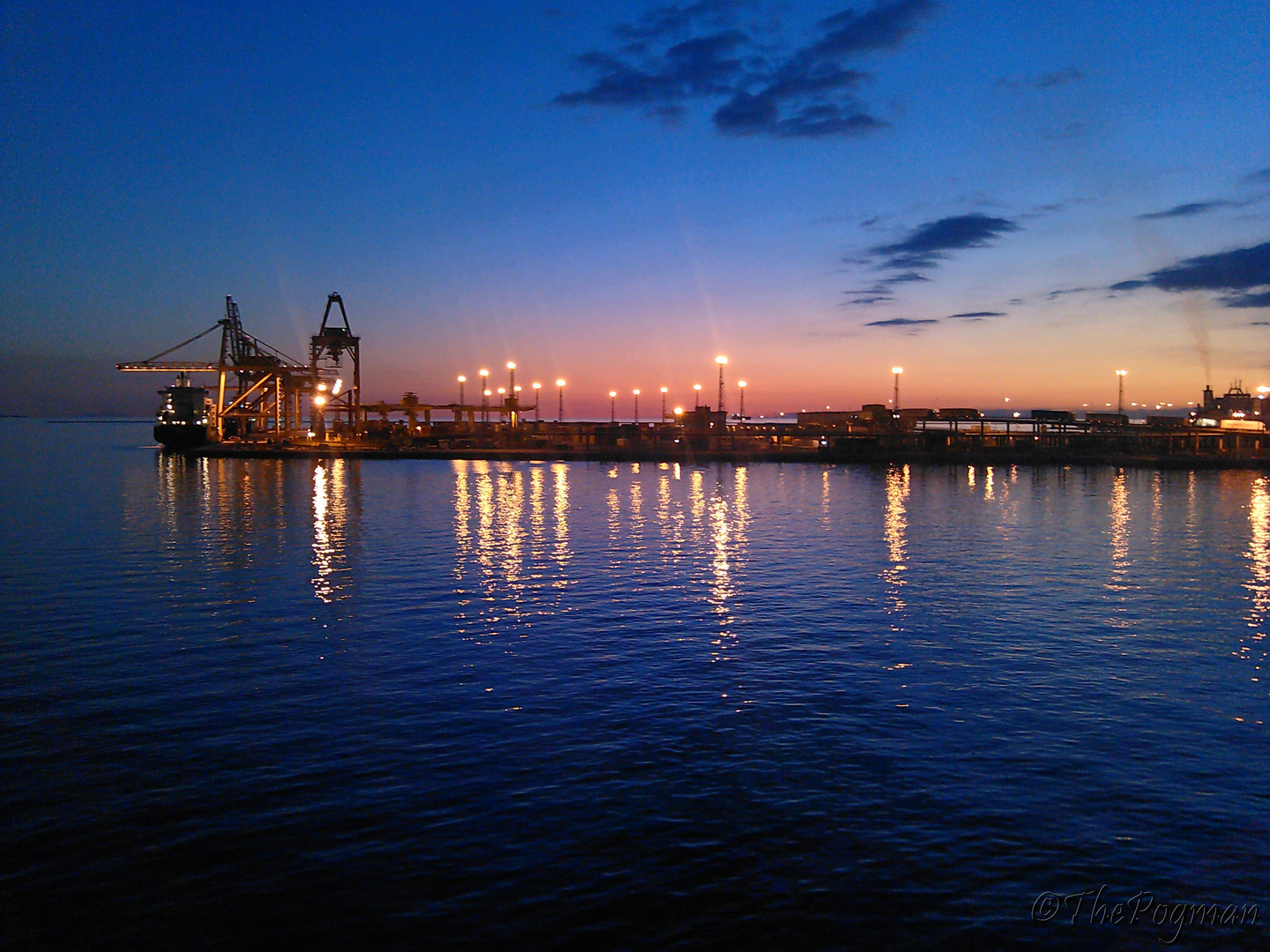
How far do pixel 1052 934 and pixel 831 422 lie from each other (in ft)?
512

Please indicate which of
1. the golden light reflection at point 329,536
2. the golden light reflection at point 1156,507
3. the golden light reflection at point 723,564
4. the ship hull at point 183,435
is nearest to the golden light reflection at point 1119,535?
the golden light reflection at point 1156,507

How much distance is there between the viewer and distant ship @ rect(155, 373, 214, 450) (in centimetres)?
12369

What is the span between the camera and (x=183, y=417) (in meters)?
128

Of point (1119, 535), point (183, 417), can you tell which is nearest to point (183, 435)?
point (183, 417)

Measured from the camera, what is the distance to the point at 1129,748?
12.9 m

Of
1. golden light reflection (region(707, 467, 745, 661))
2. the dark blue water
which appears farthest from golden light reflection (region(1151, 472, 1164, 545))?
golden light reflection (region(707, 467, 745, 661))

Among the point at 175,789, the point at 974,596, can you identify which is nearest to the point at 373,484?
the point at 974,596

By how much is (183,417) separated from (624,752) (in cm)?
13408

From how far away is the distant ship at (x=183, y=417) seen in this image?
406 feet

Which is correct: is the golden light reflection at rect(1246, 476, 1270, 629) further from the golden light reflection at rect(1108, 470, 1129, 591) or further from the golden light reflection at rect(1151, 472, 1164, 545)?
the golden light reflection at rect(1151, 472, 1164, 545)

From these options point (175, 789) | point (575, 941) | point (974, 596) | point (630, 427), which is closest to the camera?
point (575, 941)

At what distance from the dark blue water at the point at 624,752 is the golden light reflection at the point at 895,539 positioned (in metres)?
0.39

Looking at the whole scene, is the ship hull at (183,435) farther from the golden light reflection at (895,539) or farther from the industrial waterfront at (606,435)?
the golden light reflection at (895,539)

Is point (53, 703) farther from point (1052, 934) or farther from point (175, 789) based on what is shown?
point (1052, 934)
